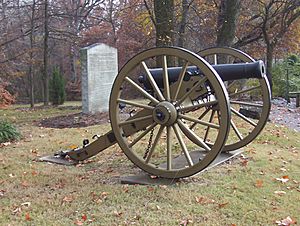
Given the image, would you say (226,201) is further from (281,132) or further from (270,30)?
(270,30)

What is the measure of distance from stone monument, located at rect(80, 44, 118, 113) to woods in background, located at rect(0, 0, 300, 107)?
1.87 metres

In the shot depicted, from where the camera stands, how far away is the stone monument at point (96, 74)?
1191 centimetres

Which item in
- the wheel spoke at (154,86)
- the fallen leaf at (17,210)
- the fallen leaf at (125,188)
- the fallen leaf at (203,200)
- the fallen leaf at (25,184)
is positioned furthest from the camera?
the fallen leaf at (25,184)

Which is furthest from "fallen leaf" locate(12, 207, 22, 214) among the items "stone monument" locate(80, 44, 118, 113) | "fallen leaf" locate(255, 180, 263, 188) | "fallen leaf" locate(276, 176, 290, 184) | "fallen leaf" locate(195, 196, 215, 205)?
"stone monument" locate(80, 44, 118, 113)

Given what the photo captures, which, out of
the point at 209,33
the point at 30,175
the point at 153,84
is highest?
the point at 209,33

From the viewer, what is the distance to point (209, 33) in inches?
688

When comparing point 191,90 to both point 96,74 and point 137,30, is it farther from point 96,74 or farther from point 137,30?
point 137,30

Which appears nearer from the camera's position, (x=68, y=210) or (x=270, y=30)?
(x=68, y=210)

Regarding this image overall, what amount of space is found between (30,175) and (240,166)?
9.09 feet

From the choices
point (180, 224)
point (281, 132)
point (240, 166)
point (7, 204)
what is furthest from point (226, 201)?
point (281, 132)

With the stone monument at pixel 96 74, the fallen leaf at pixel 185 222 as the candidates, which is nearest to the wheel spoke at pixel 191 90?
the fallen leaf at pixel 185 222

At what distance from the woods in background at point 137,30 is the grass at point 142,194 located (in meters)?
5.18

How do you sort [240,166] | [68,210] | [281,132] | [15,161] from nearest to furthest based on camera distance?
[68,210] → [240,166] → [15,161] → [281,132]

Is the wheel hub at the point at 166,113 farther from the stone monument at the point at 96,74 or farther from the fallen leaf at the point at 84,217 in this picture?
the stone monument at the point at 96,74
